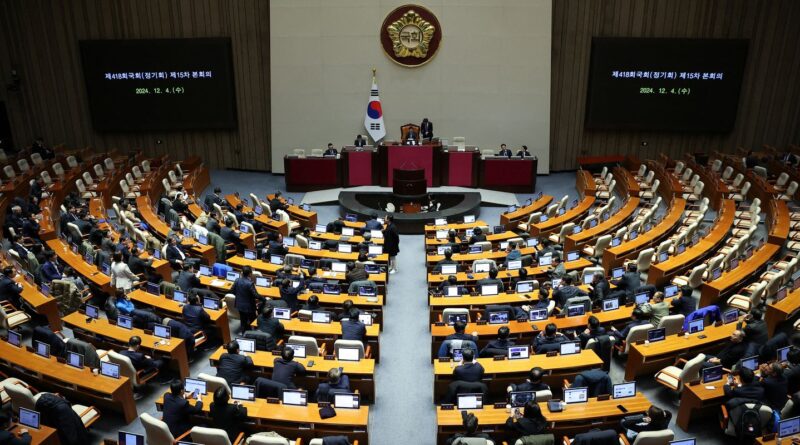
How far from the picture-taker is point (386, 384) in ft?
31.9

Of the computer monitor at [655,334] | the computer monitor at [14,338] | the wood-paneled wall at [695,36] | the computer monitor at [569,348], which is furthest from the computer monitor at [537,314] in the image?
the wood-paneled wall at [695,36]

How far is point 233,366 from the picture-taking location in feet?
27.7

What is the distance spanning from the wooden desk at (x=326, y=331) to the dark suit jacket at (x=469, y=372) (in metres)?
2.02

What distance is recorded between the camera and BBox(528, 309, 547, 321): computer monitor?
10.2 meters

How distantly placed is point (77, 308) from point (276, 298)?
3.67 metres

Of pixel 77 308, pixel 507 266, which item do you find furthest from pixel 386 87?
pixel 77 308

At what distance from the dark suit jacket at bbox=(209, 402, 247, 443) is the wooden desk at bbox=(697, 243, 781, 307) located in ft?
27.9

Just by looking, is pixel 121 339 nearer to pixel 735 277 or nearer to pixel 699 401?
pixel 699 401

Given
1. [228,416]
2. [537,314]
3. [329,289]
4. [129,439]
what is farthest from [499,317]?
[129,439]

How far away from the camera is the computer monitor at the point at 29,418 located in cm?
736

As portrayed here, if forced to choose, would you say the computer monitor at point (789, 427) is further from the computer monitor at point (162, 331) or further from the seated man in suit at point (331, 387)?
the computer monitor at point (162, 331)

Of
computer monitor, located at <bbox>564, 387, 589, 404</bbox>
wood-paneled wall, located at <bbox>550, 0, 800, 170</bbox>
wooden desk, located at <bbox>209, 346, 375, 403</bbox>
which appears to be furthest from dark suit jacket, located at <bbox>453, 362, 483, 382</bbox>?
wood-paneled wall, located at <bbox>550, 0, 800, 170</bbox>

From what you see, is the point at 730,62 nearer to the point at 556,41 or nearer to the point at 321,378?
the point at 556,41

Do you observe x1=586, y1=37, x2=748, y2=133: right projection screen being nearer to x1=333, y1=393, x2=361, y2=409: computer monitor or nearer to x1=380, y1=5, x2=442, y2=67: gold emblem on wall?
x1=380, y1=5, x2=442, y2=67: gold emblem on wall
